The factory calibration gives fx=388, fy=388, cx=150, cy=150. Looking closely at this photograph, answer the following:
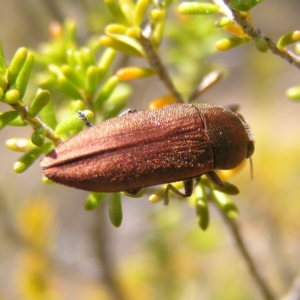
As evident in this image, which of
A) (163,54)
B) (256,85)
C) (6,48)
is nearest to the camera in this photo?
(163,54)

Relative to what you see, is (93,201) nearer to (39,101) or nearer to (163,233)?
(39,101)

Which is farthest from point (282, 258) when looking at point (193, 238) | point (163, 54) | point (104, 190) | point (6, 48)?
point (6, 48)

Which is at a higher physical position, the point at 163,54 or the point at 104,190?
the point at 104,190

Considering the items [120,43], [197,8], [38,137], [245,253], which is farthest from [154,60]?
[245,253]

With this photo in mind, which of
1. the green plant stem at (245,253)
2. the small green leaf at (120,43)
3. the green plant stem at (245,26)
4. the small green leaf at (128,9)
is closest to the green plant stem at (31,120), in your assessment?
the small green leaf at (120,43)

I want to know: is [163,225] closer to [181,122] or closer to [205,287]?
[205,287]

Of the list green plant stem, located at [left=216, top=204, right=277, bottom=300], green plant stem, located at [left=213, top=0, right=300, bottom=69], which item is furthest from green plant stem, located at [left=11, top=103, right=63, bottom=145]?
green plant stem, located at [left=216, top=204, right=277, bottom=300]
